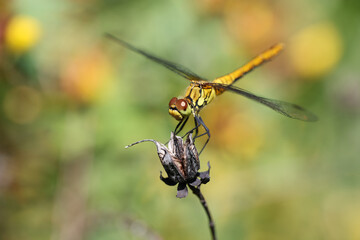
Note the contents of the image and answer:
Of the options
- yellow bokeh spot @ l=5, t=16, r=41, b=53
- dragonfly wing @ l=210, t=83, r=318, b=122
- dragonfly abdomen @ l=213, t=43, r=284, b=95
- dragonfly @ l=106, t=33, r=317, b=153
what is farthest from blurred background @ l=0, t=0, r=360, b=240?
dragonfly wing @ l=210, t=83, r=318, b=122

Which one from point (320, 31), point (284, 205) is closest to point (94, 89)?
point (284, 205)

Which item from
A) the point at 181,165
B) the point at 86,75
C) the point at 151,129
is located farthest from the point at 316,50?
the point at 181,165

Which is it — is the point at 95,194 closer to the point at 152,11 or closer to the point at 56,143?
the point at 56,143

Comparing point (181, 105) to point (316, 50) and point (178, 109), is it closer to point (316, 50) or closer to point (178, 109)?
point (178, 109)

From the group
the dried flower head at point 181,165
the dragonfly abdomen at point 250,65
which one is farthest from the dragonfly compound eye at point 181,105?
the dragonfly abdomen at point 250,65

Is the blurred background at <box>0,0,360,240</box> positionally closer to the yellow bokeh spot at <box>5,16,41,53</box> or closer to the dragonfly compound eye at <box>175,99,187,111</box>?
the yellow bokeh spot at <box>5,16,41,53</box>

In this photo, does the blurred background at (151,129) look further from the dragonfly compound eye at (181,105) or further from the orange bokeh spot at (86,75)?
the dragonfly compound eye at (181,105)
